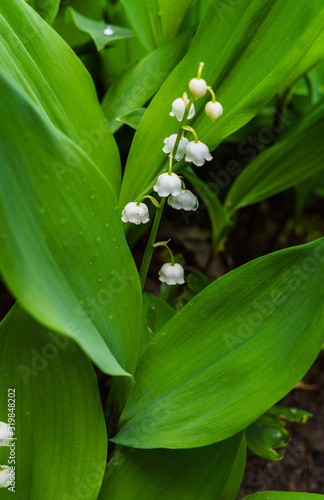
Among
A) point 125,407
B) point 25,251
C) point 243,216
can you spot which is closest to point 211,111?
point 25,251

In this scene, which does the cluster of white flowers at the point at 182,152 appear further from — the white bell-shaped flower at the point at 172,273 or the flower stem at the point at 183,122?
the white bell-shaped flower at the point at 172,273

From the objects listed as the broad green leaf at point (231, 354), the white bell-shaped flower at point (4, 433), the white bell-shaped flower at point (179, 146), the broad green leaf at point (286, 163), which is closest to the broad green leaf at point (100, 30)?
Answer: the white bell-shaped flower at point (179, 146)

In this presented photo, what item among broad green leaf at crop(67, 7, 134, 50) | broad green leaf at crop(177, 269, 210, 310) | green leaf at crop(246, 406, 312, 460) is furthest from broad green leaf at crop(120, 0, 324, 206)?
green leaf at crop(246, 406, 312, 460)

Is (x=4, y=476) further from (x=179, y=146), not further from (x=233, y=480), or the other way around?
(x=179, y=146)

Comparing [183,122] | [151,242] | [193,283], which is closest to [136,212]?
[151,242]

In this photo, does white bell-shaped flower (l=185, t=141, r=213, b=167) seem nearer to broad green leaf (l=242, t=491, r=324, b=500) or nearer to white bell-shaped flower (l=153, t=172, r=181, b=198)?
white bell-shaped flower (l=153, t=172, r=181, b=198)

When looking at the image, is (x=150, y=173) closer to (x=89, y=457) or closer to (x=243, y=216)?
(x=89, y=457)
